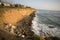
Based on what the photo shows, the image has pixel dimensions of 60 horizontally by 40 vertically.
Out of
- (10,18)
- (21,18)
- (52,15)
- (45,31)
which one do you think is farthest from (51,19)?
(10,18)

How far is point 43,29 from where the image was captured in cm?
383

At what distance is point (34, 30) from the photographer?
382cm

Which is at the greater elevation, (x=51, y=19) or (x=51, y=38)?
(x=51, y=19)

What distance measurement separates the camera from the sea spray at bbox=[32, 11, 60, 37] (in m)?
3.77

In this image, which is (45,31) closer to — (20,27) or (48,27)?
(48,27)

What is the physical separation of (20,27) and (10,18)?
33 centimetres

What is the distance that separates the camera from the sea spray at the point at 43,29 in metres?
3.77

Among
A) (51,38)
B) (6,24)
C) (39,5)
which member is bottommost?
(51,38)

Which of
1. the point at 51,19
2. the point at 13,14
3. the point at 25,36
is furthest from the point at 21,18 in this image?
the point at 51,19

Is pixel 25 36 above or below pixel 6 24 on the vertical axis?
below

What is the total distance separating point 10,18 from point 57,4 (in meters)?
→ 1.19

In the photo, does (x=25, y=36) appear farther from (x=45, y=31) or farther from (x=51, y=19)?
(x=51, y=19)

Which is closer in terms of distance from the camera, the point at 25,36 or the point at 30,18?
the point at 25,36

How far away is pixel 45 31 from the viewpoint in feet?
12.4
